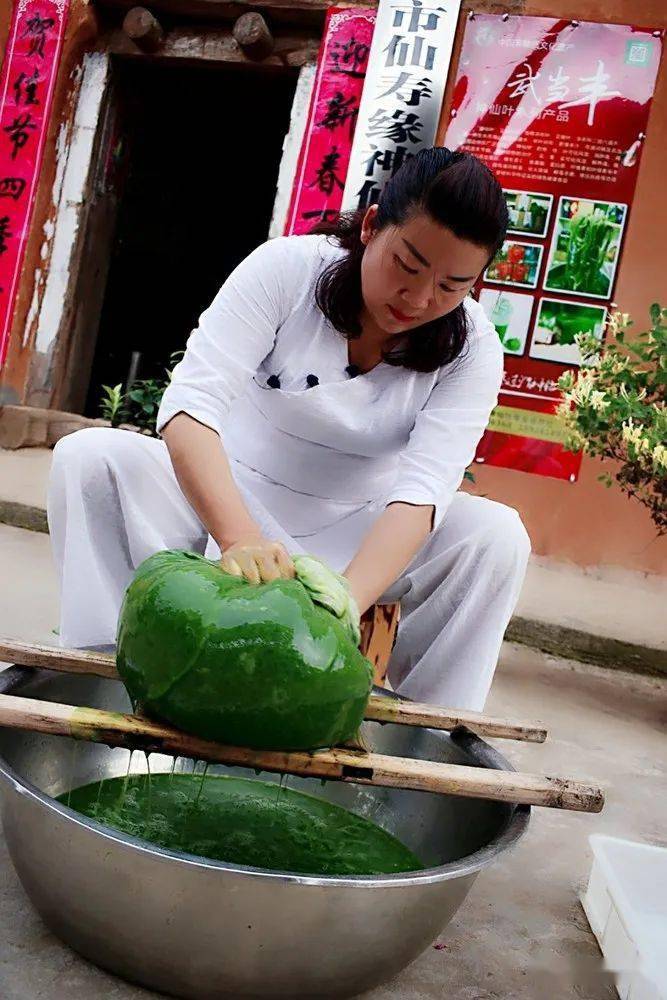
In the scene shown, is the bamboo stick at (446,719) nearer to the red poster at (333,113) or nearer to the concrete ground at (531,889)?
the concrete ground at (531,889)

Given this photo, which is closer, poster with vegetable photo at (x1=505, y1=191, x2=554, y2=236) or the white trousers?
the white trousers

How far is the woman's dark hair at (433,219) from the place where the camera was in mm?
1728

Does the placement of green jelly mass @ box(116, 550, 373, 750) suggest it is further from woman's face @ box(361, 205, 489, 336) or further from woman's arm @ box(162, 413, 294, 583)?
woman's face @ box(361, 205, 489, 336)

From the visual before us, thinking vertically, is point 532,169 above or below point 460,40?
below

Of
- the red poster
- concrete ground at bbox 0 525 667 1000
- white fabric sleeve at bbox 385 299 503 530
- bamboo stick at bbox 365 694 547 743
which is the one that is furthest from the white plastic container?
the red poster

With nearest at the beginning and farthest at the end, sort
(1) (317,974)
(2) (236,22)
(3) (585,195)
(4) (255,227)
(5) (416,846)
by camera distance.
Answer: (1) (317,974), (5) (416,846), (3) (585,195), (2) (236,22), (4) (255,227)

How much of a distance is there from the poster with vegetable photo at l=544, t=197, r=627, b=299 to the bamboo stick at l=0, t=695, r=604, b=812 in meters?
3.97

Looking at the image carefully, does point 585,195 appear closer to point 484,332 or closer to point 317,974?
point 484,332

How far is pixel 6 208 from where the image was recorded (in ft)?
18.2

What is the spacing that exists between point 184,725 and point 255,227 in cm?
818

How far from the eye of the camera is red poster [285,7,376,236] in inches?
199

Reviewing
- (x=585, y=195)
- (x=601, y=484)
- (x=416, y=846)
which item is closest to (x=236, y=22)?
(x=585, y=195)

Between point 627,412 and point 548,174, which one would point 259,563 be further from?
point 548,174

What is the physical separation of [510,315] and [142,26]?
2.66 meters
